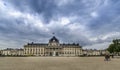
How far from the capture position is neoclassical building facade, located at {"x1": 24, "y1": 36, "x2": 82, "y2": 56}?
158750mm

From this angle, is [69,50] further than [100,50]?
No

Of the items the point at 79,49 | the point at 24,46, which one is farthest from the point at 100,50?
the point at 24,46

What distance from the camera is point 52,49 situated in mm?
158875

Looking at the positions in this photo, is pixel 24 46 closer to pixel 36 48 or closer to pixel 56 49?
pixel 36 48

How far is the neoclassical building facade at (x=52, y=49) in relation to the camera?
158750 millimetres

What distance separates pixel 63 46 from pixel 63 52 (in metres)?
6.25

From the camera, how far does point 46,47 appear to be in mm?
160500

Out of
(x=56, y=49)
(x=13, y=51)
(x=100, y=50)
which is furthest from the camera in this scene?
(x=100, y=50)

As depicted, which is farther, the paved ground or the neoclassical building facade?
the neoclassical building facade

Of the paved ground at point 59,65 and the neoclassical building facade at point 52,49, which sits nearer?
the paved ground at point 59,65

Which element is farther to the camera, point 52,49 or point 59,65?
point 52,49

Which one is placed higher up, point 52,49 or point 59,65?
point 52,49

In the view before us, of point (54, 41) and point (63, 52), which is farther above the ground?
point (54, 41)

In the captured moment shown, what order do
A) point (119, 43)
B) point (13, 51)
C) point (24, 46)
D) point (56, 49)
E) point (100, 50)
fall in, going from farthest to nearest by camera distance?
point (100, 50)
point (13, 51)
point (24, 46)
point (56, 49)
point (119, 43)
